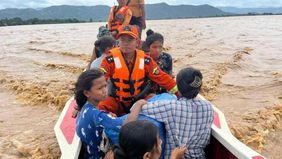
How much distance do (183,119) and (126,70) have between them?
45.0 inches

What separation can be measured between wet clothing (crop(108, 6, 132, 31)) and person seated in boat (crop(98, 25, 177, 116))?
73.4 inches

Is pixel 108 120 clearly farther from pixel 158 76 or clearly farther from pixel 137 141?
pixel 158 76

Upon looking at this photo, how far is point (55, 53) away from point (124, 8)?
8059 millimetres

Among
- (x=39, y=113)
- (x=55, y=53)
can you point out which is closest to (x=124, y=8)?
(x=39, y=113)

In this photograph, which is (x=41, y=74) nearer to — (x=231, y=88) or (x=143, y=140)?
(x=231, y=88)

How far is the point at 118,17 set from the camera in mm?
5395

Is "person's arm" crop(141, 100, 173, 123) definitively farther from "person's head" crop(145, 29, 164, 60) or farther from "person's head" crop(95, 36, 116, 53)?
"person's head" crop(95, 36, 116, 53)

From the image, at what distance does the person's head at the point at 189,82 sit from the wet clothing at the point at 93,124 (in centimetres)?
44

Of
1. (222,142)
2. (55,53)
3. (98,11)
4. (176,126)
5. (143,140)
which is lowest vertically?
(98,11)

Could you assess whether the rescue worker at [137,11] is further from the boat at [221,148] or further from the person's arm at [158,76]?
the boat at [221,148]

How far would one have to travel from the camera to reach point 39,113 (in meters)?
5.89

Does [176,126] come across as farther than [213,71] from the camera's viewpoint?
No

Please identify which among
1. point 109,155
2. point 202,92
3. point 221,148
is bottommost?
point 202,92

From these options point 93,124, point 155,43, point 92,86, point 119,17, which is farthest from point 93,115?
point 119,17
